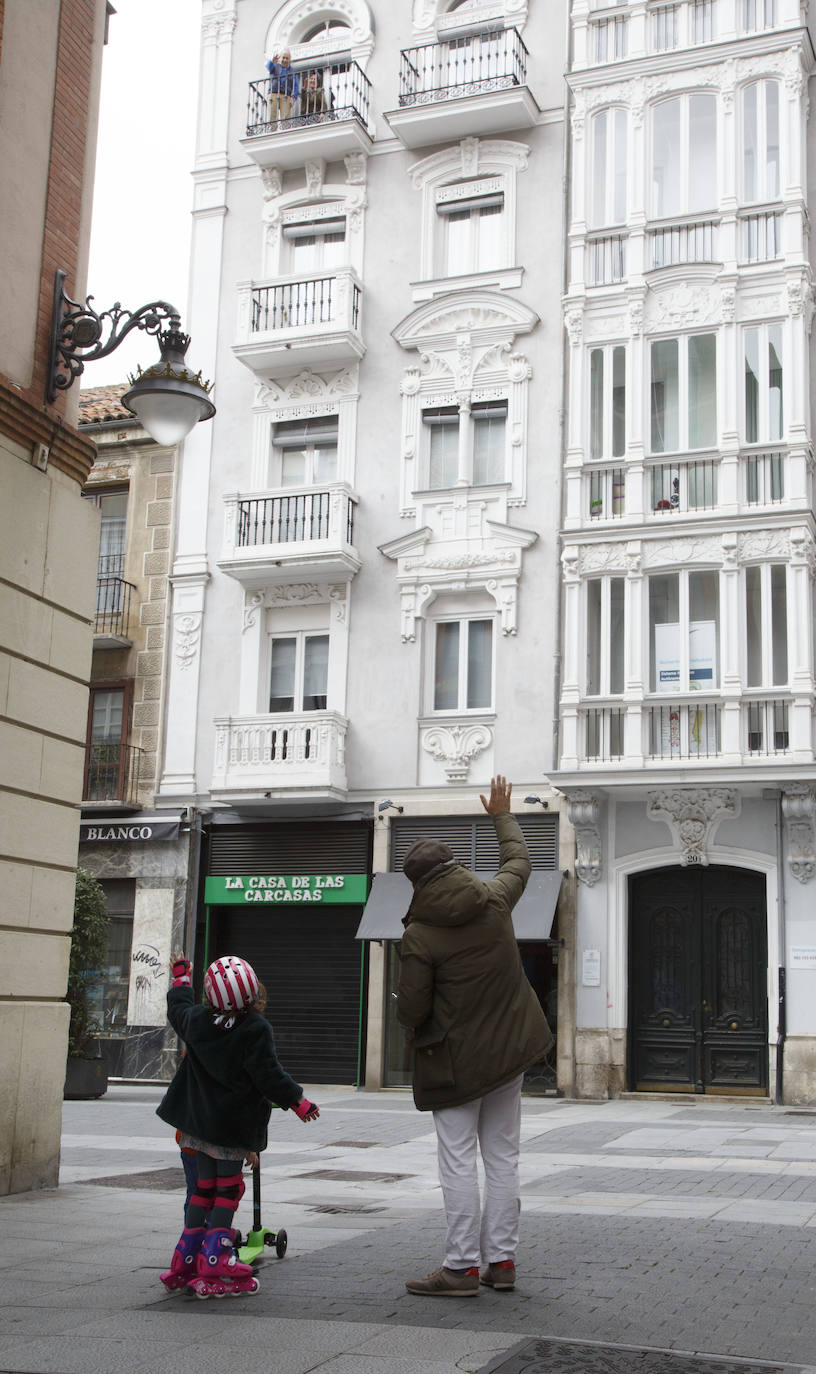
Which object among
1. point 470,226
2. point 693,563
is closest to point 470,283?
point 470,226

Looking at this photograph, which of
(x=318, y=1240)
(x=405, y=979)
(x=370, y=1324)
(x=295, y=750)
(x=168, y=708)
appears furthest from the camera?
(x=168, y=708)

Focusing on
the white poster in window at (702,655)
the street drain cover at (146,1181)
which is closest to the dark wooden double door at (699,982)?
the white poster in window at (702,655)

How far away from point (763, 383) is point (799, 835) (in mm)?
6774

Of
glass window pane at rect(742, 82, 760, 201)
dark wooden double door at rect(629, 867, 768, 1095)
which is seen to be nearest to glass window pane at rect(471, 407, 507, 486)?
glass window pane at rect(742, 82, 760, 201)

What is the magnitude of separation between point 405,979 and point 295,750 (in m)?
17.0

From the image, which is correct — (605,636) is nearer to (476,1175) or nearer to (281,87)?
(281,87)

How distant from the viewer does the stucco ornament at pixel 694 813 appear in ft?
69.2

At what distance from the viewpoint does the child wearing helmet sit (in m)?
6.25

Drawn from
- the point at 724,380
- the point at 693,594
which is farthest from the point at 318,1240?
the point at 724,380

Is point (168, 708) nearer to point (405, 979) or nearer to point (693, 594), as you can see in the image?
point (693, 594)

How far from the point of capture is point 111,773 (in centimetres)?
2523

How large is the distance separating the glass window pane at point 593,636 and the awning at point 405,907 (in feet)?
9.35

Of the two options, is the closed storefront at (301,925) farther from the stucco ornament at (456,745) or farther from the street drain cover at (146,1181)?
the street drain cover at (146,1181)

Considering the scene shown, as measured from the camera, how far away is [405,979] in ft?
20.9
